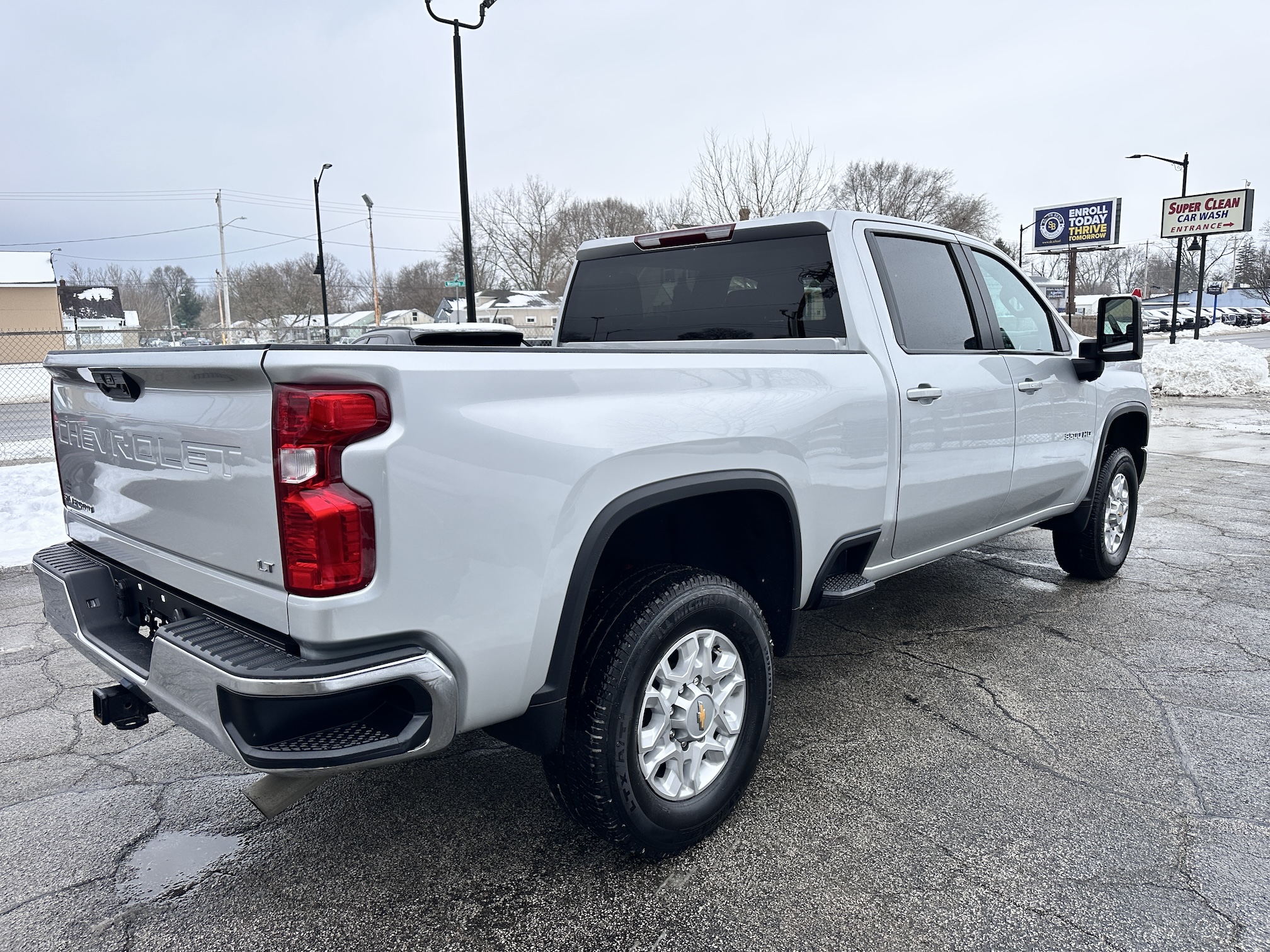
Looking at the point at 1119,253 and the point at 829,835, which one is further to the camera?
the point at 1119,253

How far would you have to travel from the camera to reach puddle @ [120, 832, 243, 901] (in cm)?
261

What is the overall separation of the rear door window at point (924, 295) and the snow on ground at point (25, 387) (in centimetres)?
2514

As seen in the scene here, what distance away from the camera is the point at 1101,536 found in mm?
5348

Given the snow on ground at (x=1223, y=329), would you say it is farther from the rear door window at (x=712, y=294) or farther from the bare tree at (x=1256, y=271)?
the rear door window at (x=712, y=294)

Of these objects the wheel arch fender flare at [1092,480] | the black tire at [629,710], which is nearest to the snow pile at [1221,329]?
the wheel arch fender flare at [1092,480]

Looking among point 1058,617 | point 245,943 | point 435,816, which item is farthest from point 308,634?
point 1058,617

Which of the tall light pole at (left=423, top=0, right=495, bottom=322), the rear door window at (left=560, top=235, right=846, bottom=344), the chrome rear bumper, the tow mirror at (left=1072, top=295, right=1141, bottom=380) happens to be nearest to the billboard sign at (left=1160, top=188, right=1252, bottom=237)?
the tall light pole at (left=423, top=0, right=495, bottom=322)

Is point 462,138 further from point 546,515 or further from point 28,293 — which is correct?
A: point 28,293

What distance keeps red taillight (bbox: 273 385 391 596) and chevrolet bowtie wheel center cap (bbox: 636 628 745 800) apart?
0.96m

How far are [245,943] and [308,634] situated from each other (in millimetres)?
1031

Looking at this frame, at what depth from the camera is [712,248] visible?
154 inches

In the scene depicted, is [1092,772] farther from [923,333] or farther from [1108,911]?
[923,333]

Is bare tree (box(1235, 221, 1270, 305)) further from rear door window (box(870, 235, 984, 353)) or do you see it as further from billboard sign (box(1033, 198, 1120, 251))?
rear door window (box(870, 235, 984, 353))

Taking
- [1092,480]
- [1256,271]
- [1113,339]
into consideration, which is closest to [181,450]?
[1113,339]
